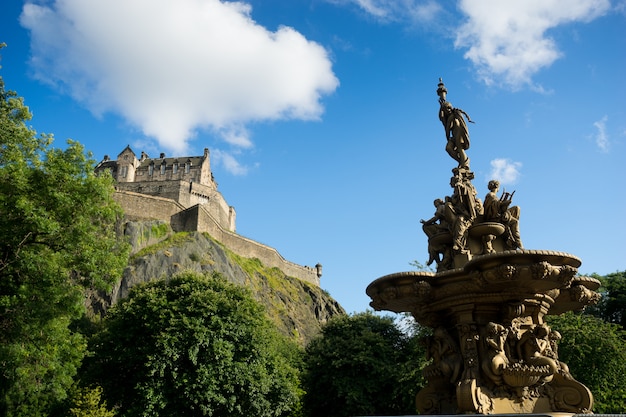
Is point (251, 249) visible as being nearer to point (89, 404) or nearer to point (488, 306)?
point (89, 404)

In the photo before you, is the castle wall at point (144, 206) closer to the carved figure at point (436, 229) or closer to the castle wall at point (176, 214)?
the castle wall at point (176, 214)

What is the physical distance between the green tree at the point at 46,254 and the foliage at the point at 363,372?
15.0 m

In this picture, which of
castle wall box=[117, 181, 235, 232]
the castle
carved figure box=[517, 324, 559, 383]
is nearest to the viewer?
carved figure box=[517, 324, 559, 383]

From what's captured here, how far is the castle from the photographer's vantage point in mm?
61281

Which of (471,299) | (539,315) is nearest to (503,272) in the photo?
(471,299)

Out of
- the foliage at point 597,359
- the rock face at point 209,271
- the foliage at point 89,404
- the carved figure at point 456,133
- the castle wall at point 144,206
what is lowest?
the foliage at point 89,404

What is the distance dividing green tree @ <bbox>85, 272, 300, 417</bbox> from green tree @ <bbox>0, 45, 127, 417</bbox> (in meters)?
7.12

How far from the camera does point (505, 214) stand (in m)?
8.91

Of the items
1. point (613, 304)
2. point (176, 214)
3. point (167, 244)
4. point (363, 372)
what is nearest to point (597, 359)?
point (363, 372)

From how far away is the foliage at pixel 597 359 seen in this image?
808 inches

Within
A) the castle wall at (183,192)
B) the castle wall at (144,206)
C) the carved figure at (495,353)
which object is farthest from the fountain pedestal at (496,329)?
the castle wall at (183,192)

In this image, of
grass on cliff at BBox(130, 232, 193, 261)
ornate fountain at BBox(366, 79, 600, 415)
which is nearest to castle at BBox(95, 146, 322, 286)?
grass on cliff at BBox(130, 232, 193, 261)

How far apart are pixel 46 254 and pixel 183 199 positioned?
55.2 metres

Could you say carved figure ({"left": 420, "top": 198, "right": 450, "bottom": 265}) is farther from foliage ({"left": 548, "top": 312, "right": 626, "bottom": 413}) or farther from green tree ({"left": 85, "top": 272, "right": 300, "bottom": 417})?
green tree ({"left": 85, "top": 272, "right": 300, "bottom": 417})
